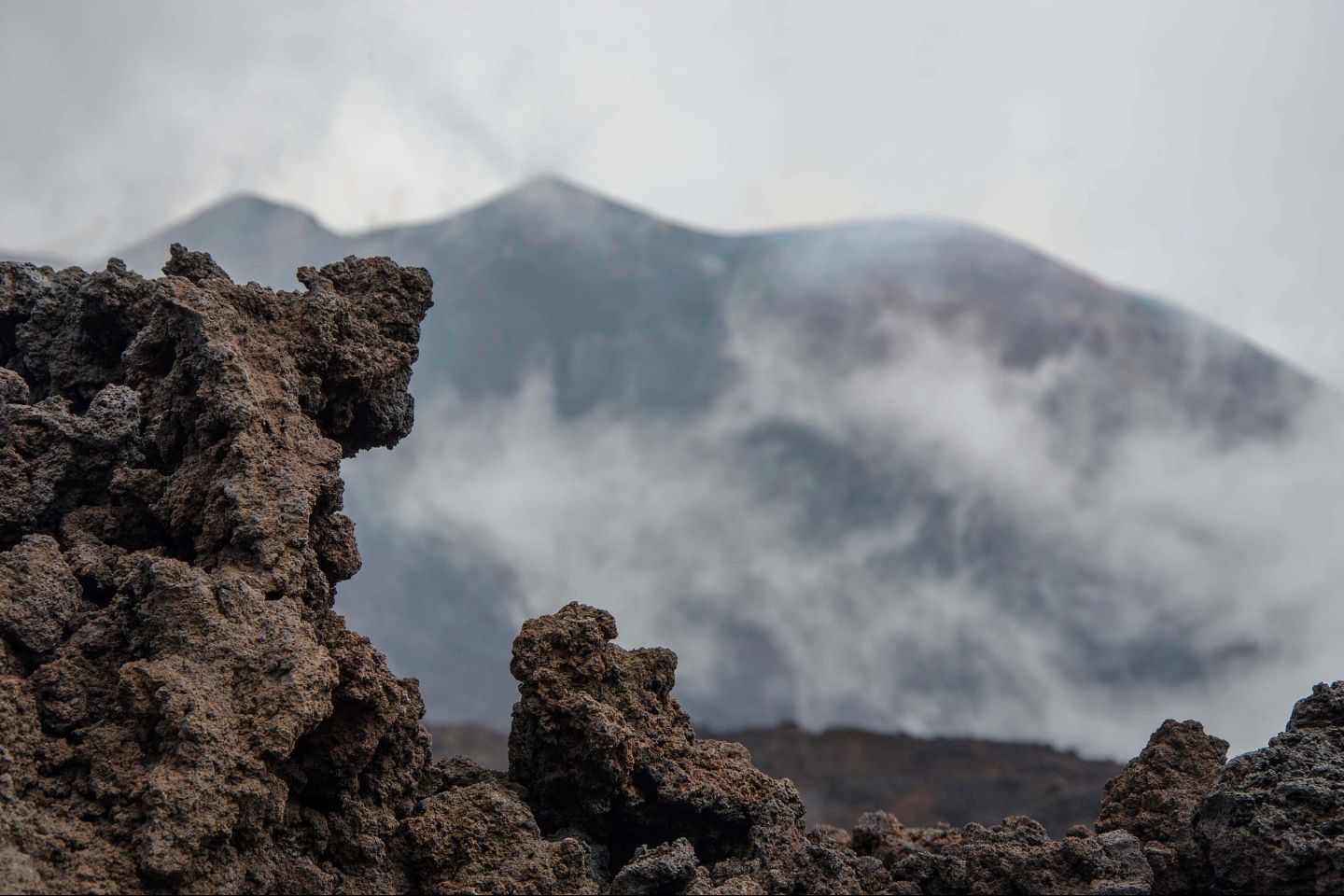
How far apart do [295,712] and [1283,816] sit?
750 centimetres

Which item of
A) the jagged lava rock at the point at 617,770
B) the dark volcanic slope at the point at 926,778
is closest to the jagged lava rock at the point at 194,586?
the jagged lava rock at the point at 617,770

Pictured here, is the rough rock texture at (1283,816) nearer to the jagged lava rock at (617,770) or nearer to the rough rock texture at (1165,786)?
the rough rock texture at (1165,786)

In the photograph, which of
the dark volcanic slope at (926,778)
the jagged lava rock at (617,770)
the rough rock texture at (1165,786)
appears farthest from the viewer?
the dark volcanic slope at (926,778)

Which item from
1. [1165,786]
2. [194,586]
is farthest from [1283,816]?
[194,586]

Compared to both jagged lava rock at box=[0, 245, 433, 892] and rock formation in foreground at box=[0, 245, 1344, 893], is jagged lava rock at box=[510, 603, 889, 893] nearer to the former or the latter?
rock formation in foreground at box=[0, 245, 1344, 893]

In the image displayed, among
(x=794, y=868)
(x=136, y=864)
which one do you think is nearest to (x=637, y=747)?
(x=794, y=868)

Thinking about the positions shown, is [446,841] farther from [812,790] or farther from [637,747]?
[812,790]

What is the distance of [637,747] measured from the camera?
11.0 meters

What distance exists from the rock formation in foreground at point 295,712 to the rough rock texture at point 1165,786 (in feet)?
0.14

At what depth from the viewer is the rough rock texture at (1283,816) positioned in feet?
30.0

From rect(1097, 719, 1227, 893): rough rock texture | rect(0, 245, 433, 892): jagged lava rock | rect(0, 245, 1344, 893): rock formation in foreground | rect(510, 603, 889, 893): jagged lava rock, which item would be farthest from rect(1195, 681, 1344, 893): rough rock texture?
rect(0, 245, 433, 892): jagged lava rock

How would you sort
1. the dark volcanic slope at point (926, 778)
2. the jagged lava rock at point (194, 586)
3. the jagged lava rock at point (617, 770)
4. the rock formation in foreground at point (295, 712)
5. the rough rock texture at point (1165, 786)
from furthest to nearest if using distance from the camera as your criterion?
the dark volcanic slope at point (926, 778) → the rough rock texture at point (1165, 786) → the jagged lava rock at point (617, 770) → the rock formation in foreground at point (295, 712) → the jagged lava rock at point (194, 586)

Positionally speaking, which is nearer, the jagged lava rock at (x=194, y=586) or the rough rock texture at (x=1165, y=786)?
the jagged lava rock at (x=194, y=586)

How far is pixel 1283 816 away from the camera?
9352 millimetres
